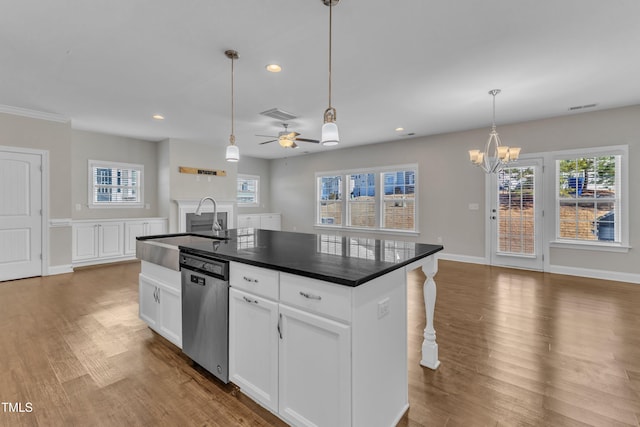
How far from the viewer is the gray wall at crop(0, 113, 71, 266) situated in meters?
4.84

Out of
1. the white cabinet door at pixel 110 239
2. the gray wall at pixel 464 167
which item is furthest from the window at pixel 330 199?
the white cabinet door at pixel 110 239

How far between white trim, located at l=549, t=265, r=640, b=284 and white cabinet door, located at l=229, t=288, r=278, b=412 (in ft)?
18.2

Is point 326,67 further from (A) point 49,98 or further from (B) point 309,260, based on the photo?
(A) point 49,98

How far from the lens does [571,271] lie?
198 inches

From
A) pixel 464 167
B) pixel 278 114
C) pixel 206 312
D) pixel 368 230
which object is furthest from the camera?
pixel 368 230

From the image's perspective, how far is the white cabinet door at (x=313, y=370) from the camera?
1.34 meters

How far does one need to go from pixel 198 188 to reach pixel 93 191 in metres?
2.04

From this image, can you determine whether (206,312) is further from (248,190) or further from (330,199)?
(248,190)

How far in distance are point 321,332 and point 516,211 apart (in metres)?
5.51

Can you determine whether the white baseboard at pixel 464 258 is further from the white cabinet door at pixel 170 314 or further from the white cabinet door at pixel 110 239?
the white cabinet door at pixel 110 239

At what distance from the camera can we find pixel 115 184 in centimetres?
657

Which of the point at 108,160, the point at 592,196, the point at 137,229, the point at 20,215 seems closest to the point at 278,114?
the point at 137,229

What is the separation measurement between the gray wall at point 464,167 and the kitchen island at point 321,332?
4700 mm

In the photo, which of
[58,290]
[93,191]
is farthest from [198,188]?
[58,290]
